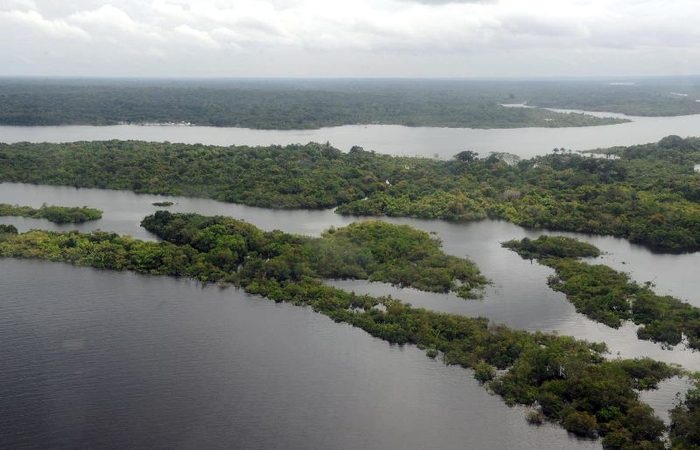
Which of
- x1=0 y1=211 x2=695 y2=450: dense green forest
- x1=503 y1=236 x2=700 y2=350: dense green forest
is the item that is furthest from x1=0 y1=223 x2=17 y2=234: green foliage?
x1=503 y1=236 x2=700 y2=350: dense green forest

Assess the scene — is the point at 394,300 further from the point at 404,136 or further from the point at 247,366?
the point at 404,136

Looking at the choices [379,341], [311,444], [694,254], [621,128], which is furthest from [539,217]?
[621,128]

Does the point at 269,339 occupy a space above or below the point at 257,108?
below

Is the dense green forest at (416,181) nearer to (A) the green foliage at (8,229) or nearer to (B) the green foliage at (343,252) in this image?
(B) the green foliage at (343,252)

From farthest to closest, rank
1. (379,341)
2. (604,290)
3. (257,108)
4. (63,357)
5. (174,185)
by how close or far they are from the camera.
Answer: (257,108) < (174,185) < (604,290) < (379,341) < (63,357)

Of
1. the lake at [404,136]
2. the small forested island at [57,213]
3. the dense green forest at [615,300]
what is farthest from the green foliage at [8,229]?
the lake at [404,136]

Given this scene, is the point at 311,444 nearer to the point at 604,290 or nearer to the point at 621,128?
the point at 604,290

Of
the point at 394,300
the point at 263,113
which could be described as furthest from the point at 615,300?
the point at 263,113

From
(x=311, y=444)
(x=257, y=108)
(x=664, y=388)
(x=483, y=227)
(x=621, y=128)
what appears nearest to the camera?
(x=311, y=444)
